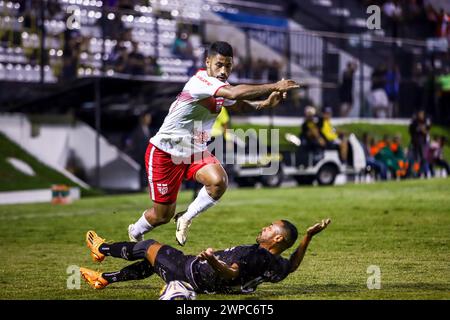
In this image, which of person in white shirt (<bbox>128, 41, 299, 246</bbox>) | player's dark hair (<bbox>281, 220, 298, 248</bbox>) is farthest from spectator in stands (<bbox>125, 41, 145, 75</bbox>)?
player's dark hair (<bbox>281, 220, 298, 248</bbox>)

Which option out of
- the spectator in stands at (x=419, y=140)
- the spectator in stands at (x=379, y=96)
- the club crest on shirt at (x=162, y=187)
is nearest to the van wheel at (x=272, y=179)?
the spectator in stands at (x=419, y=140)

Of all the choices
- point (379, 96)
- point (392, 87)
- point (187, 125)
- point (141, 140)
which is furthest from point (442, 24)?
point (187, 125)

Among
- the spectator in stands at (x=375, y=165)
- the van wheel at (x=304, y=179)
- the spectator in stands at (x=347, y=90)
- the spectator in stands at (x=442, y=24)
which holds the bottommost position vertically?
the van wheel at (x=304, y=179)

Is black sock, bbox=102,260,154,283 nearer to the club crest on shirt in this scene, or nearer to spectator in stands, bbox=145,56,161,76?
the club crest on shirt

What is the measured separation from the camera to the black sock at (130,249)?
935 cm

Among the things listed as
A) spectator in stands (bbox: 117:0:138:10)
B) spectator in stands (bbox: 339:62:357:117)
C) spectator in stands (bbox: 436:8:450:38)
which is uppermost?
spectator in stands (bbox: 117:0:138:10)

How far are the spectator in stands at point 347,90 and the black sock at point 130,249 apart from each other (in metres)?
22.7

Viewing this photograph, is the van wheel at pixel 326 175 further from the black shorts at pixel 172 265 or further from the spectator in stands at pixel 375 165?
the black shorts at pixel 172 265

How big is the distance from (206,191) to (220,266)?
8.33 feet

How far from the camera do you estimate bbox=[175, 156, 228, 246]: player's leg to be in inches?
425

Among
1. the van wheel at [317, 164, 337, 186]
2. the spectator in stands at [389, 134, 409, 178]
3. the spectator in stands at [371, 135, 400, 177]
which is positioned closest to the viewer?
the van wheel at [317, 164, 337, 186]

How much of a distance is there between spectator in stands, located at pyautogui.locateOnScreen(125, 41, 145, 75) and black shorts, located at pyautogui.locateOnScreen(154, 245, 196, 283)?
58.7ft
